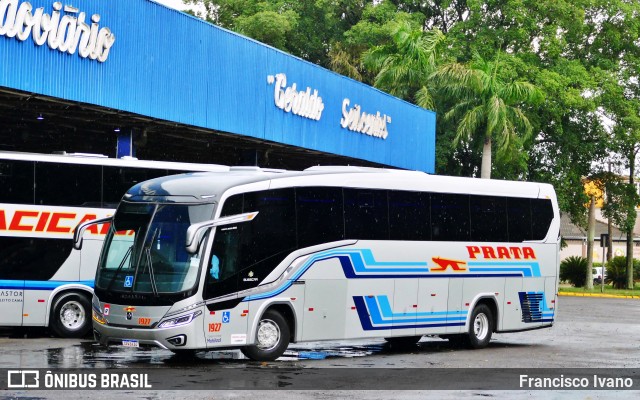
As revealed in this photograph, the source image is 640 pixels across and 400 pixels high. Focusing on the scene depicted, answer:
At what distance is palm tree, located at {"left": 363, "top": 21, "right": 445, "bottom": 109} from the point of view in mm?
46750

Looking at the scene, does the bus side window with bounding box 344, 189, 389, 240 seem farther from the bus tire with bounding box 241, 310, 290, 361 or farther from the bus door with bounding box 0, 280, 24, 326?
the bus door with bounding box 0, 280, 24, 326

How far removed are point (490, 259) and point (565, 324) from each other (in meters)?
8.59

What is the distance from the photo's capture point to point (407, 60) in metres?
47.1

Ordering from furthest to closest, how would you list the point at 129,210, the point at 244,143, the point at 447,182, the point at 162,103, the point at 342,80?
the point at 342,80, the point at 244,143, the point at 162,103, the point at 447,182, the point at 129,210

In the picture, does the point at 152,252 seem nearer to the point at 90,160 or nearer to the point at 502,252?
the point at 90,160

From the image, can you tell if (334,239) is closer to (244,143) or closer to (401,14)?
(244,143)

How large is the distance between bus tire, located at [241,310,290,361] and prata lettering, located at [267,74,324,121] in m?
14.6

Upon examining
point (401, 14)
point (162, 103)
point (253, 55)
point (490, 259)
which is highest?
point (401, 14)

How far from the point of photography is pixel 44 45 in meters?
22.7

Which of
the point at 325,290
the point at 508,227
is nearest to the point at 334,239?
the point at 325,290

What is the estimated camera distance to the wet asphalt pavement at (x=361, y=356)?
1398 centimetres

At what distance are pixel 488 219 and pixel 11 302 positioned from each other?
30.4 feet
